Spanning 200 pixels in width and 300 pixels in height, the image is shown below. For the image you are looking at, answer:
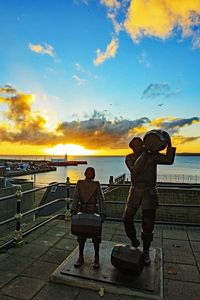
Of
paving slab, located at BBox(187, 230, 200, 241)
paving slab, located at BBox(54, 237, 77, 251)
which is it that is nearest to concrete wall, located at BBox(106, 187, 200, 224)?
paving slab, located at BBox(187, 230, 200, 241)

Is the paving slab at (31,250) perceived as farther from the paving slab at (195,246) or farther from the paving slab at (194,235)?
the paving slab at (194,235)

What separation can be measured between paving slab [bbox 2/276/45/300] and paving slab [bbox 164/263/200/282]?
73.1 inches

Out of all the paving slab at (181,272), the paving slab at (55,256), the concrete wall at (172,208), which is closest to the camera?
the paving slab at (181,272)

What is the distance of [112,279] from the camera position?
3398mm

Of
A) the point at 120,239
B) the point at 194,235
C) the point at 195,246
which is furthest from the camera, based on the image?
the point at 194,235

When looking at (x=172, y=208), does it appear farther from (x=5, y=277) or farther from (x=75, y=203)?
(x=5, y=277)

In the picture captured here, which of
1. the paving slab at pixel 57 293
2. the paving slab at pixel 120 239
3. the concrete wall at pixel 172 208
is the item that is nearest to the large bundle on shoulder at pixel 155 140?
the paving slab at pixel 57 293

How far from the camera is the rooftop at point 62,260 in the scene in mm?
3221

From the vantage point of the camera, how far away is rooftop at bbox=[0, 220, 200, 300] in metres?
3.22

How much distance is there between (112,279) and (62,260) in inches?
46.4

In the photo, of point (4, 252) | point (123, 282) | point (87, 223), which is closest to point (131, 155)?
point (87, 223)

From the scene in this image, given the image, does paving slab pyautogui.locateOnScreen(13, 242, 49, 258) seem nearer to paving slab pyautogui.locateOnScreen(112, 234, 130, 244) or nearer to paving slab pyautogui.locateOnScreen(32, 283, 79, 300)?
paving slab pyautogui.locateOnScreen(32, 283, 79, 300)

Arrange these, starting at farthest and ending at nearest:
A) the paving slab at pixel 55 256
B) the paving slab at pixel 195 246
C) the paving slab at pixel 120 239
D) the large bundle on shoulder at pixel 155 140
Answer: the paving slab at pixel 120 239
the paving slab at pixel 195 246
the paving slab at pixel 55 256
the large bundle on shoulder at pixel 155 140

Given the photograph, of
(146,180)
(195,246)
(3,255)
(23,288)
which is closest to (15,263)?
(3,255)
